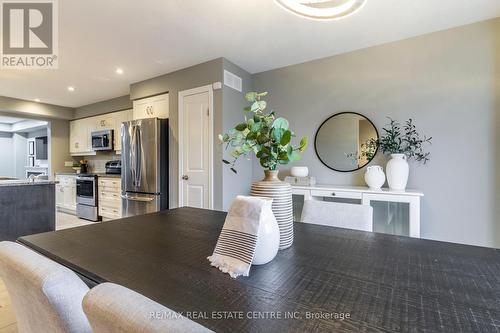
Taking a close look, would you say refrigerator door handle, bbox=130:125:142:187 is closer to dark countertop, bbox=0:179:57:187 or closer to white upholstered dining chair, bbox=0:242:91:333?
dark countertop, bbox=0:179:57:187

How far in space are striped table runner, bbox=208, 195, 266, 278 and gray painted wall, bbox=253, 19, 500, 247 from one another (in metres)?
2.42

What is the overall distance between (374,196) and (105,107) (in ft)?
17.3

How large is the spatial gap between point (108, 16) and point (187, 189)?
209cm

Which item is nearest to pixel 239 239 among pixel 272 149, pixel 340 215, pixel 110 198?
pixel 272 149

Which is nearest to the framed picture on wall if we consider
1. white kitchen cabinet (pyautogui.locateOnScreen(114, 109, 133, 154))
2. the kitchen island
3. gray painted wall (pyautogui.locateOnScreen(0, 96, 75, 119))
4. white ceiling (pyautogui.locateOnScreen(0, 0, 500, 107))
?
gray painted wall (pyautogui.locateOnScreen(0, 96, 75, 119))

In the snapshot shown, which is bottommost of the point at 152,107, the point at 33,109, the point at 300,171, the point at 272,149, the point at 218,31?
the point at 300,171

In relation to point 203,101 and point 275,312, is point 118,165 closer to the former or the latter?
point 203,101

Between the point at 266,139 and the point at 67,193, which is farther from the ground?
the point at 266,139

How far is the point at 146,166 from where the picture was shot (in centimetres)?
354

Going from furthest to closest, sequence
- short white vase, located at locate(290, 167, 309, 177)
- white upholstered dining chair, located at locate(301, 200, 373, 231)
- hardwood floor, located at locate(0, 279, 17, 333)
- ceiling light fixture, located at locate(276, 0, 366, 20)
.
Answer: short white vase, located at locate(290, 167, 309, 177), hardwood floor, located at locate(0, 279, 17, 333), white upholstered dining chair, located at locate(301, 200, 373, 231), ceiling light fixture, located at locate(276, 0, 366, 20)

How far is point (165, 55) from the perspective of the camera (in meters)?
2.98

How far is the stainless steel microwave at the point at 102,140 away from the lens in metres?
4.98

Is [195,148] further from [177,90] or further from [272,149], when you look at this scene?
[272,149]

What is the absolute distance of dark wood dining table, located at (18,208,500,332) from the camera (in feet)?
1.85
